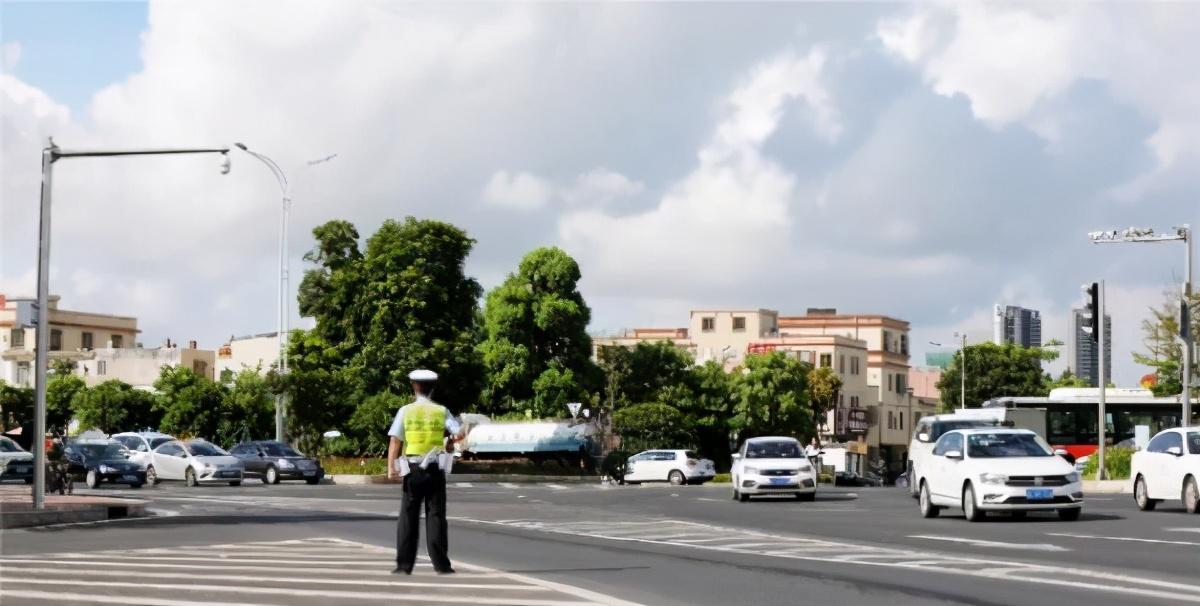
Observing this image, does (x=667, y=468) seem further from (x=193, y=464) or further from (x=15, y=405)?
(x=15, y=405)

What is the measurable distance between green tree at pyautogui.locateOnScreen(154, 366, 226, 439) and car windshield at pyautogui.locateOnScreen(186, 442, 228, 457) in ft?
160

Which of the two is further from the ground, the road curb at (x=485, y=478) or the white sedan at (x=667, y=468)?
the white sedan at (x=667, y=468)

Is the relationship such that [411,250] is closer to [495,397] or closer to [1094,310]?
[495,397]

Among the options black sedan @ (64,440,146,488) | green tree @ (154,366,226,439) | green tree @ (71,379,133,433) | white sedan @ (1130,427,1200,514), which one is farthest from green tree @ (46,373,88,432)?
white sedan @ (1130,427,1200,514)

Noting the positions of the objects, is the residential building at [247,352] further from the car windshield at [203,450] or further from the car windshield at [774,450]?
the car windshield at [774,450]

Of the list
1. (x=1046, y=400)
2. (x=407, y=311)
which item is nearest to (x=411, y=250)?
(x=407, y=311)

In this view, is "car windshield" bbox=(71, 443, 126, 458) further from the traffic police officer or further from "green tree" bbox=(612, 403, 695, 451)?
"green tree" bbox=(612, 403, 695, 451)

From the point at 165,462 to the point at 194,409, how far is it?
169 ft

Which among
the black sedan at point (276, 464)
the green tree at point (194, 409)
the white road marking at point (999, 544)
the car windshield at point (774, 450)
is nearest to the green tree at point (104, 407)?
the green tree at point (194, 409)

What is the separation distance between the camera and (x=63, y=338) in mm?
153250

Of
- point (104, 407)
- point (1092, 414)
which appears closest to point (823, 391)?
point (104, 407)

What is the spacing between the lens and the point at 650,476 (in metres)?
68.2

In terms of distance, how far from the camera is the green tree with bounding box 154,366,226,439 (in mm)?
104688

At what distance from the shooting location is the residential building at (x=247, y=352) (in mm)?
141500
